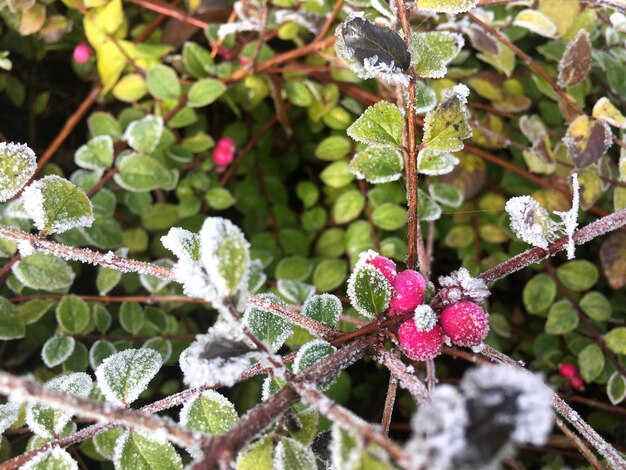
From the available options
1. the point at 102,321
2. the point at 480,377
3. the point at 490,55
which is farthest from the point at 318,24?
the point at 480,377

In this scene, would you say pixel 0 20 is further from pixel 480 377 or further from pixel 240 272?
pixel 480 377

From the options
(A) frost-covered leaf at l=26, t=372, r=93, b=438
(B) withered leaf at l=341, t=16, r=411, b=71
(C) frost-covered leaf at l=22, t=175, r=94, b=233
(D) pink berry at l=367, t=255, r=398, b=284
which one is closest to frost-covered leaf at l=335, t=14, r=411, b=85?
(B) withered leaf at l=341, t=16, r=411, b=71

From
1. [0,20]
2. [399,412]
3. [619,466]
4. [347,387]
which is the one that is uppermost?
[0,20]

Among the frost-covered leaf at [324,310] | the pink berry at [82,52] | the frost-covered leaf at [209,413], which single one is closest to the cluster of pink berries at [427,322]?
the frost-covered leaf at [324,310]

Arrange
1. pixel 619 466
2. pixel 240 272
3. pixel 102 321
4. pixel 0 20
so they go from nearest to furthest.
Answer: pixel 240 272 < pixel 619 466 < pixel 102 321 < pixel 0 20

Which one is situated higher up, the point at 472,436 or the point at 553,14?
the point at 472,436

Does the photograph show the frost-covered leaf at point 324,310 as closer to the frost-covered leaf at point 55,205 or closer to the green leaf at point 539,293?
the frost-covered leaf at point 55,205
